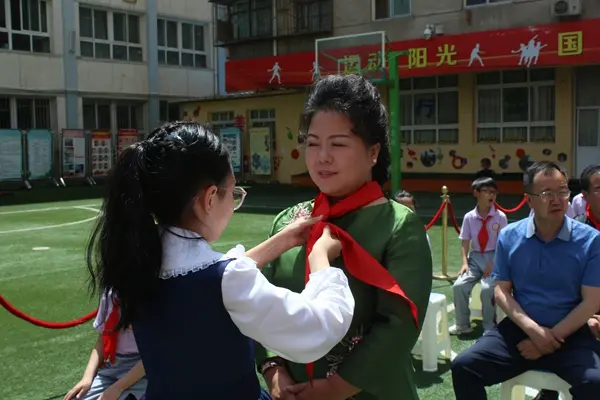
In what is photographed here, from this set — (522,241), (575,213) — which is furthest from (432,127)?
→ (522,241)

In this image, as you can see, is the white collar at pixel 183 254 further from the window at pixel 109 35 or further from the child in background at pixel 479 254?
the window at pixel 109 35

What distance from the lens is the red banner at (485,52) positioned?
14.2 metres

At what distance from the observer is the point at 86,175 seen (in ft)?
69.1

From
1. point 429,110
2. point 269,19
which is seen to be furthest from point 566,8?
point 269,19

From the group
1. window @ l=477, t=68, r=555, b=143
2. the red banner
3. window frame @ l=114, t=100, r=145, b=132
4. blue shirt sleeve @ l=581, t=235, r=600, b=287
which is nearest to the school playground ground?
blue shirt sleeve @ l=581, t=235, r=600, b=287

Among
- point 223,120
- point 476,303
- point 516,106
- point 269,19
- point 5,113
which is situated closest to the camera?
point 476,303

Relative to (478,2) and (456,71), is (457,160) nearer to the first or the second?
(456,71)

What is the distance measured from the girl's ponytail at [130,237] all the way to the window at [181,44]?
2374cm

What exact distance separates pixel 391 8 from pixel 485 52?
400cm

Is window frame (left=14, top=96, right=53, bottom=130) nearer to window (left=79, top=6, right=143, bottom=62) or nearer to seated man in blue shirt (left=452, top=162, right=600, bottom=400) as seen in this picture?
window (left=79, top=6, right=143, bottom=62)

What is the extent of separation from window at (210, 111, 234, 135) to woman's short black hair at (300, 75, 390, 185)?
2114 centimetres

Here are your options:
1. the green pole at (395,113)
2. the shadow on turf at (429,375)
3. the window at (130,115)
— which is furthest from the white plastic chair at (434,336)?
the window at (130,115)

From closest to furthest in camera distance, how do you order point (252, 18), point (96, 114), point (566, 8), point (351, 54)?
1. point (566, 8)
2. point (351, 54)
3. point (252, 18)
4. point (96, 114)

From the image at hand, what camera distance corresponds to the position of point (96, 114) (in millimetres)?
22922
